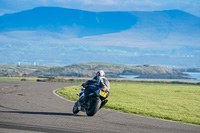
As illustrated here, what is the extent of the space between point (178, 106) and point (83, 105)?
7.31 metres

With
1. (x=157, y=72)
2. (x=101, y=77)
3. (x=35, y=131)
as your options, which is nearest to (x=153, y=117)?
(x=101, y=77)

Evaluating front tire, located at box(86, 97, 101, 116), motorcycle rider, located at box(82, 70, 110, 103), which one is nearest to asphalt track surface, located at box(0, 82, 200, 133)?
front tire, located at box(86, 97, 101, 116)

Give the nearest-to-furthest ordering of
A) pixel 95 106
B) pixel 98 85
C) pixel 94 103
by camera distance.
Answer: pixel 95 106 < pixel 94 103 < pixel 98 85

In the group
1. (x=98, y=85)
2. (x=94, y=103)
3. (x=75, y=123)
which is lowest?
(x=75, y=123)

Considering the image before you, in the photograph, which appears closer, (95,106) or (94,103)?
(95,106)

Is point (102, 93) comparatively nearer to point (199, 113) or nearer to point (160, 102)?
point (199, 113)

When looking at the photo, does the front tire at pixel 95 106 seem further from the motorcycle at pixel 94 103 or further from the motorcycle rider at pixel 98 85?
the motorcycle rider at pixel 98 85

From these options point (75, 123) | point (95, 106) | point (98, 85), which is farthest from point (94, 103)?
point (75, 123)

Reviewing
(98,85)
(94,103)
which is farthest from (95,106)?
Answer: (98,85)

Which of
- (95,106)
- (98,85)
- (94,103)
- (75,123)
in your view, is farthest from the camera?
(98,85)

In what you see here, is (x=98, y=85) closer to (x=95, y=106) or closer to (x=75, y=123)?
(x=95, y=106)

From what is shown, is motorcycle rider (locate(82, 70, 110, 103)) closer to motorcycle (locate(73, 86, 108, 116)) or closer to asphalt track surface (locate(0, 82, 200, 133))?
motorcycle (locate(73, 86, 108, 116))

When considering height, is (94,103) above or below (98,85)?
below

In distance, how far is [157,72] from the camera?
517 ft
